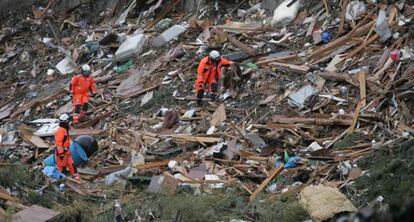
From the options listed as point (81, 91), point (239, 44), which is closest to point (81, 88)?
point (81, 91)

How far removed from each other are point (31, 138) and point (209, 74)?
3.59 metres

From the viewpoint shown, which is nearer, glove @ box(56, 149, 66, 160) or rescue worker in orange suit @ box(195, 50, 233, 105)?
glove @ box(56, 149, 66, 160)

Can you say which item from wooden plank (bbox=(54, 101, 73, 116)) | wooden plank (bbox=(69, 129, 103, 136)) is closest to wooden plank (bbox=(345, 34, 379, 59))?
wooden plank (bbox=(69, 129, 103, 136))

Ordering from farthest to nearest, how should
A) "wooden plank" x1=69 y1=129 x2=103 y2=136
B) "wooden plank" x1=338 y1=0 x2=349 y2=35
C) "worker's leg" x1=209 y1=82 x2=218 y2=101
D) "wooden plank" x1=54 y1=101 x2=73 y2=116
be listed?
"wooden plank" x1=54 y1=101 x2=73 y2=116 < "wooden plank" x1=338 y1=0 x2=349 y2=35 < "wooden plank" x1=69 y1=129 x2=103 y2=136 < "worker's leg" x1=209 y1=82 x2=218 y2=101

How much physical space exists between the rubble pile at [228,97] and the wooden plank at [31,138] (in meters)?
0.02

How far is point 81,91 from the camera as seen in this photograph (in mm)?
14414

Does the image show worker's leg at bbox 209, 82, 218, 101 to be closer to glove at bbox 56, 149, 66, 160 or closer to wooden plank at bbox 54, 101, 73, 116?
glove at bbox 56, 149, 66, 160

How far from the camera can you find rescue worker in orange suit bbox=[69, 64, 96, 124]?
14.3m

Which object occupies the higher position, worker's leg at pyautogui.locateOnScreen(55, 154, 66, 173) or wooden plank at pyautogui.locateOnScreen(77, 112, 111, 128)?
worker's leg at pyautogui.locateOnScreen(55, 154, 66, 173)

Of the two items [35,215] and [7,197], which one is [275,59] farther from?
[35,215]

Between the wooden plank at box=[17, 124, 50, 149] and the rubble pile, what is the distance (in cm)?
2

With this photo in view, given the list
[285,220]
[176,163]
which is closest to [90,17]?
[176,163]

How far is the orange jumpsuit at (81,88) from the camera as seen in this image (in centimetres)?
1432

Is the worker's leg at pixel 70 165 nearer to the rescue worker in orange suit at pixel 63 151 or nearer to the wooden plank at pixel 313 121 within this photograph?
the rescue worker in orange suit at pixel 63 151
